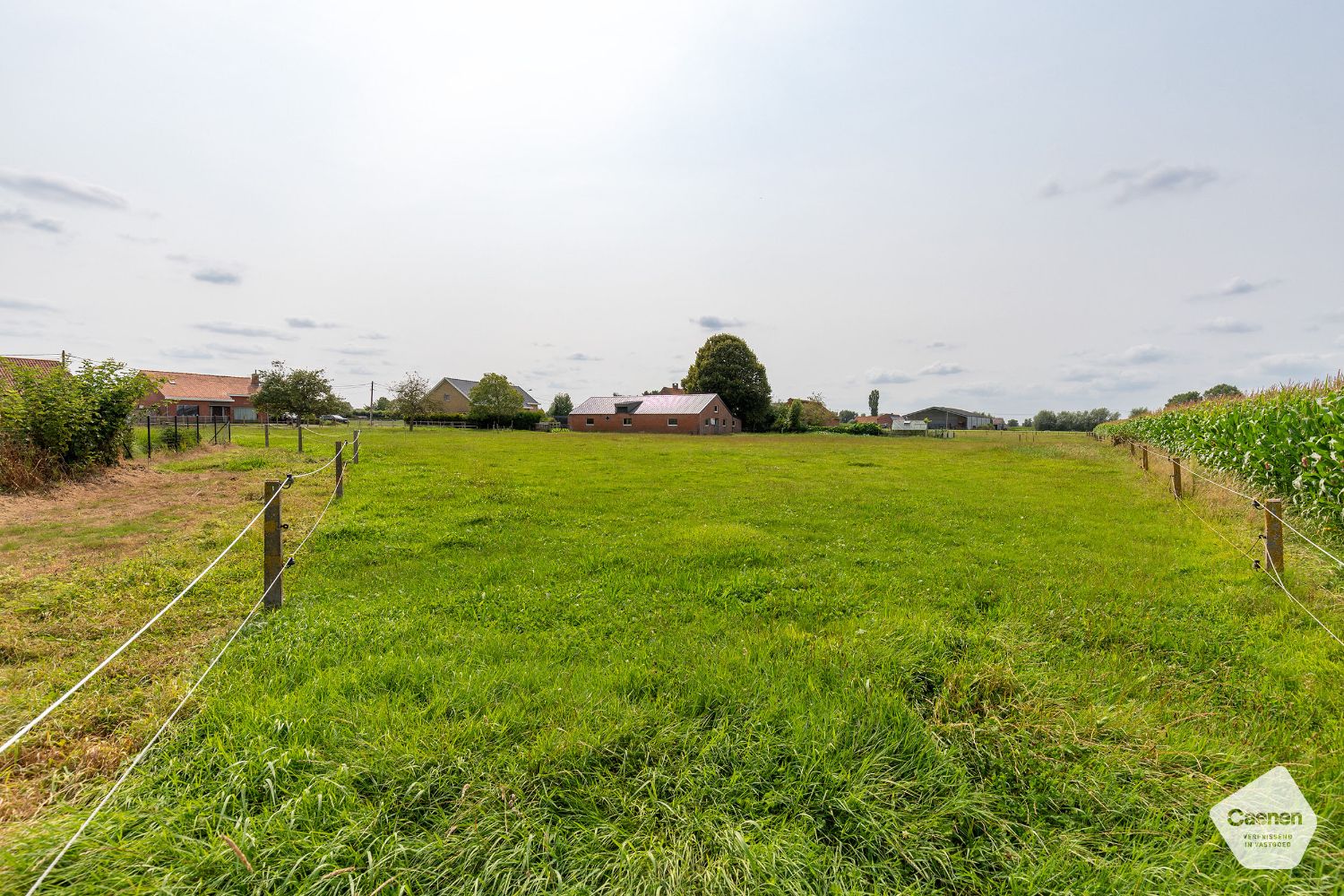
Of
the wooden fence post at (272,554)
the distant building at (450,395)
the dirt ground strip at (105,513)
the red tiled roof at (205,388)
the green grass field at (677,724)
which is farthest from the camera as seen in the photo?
the distant building at (450,395)

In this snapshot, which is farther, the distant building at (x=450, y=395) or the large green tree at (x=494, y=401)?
the distant building at (x=450, y=395)

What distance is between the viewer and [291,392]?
160 feet

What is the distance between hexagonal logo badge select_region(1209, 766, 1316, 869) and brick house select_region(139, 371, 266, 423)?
71638 mm

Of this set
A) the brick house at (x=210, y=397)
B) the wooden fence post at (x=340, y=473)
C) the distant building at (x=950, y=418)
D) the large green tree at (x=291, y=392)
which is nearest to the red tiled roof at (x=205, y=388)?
the brick house at (x=210, y=397)

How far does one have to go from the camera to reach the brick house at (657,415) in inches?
2414

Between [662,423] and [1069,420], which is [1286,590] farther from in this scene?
[1069,420]

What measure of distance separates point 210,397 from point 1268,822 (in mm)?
83356

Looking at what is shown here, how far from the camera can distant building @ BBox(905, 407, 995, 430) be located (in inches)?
4129

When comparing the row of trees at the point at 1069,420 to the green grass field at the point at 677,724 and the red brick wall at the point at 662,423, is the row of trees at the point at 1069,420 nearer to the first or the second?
the red brick wall at the point at 662,423

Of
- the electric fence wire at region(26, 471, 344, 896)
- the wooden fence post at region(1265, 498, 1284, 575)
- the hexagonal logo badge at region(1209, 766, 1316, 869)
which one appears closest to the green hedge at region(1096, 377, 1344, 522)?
the wooden fence post at region(1265, 498, 1284, 575)

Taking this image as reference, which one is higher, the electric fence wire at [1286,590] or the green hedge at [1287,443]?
the green hedge at [1287,443]

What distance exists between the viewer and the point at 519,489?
13617 mm

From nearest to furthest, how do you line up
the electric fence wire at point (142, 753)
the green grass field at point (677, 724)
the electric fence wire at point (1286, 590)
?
1. the electric fence wire at point (142, 753)
2. the green grass field at point (677, 724)
3. the electric fence wire at point (1286, 590)

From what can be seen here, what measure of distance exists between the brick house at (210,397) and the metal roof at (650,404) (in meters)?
35.8
